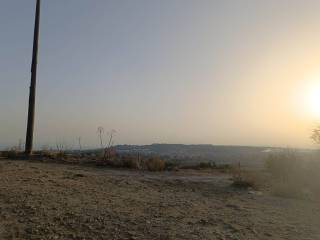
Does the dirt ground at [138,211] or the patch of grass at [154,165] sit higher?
the patch of grass at [154,165]

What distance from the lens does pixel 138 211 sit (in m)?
10.1

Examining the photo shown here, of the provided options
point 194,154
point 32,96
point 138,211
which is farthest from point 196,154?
point 138,211

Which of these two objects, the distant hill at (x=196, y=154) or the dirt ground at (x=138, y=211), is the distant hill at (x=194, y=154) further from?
the dirt ground at (x=138, y=211)

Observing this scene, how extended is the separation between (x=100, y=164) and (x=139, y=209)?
1208 cm

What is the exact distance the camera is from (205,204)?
11656 mm

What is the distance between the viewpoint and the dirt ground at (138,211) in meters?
8.44

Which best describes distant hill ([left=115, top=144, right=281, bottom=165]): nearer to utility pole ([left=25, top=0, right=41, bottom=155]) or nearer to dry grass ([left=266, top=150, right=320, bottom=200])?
dry grass ([left=266, top=150, right=320, bottom=200])

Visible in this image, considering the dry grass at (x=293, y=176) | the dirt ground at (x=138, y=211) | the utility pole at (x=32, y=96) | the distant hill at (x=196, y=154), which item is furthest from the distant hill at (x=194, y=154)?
the dirt ground at (x=138, y=211)

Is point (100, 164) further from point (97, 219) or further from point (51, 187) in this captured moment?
point (97, 219)

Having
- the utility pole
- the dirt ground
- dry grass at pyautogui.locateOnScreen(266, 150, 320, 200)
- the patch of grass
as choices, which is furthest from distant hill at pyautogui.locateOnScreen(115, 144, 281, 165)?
the dirt ground

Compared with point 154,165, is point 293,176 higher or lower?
lower

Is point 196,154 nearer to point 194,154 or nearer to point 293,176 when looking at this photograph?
point 194,154

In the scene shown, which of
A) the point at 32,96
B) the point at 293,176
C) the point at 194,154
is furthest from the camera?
the point at 194,154

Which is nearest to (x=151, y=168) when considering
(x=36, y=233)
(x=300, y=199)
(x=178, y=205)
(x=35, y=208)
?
(x=300, y=199)
